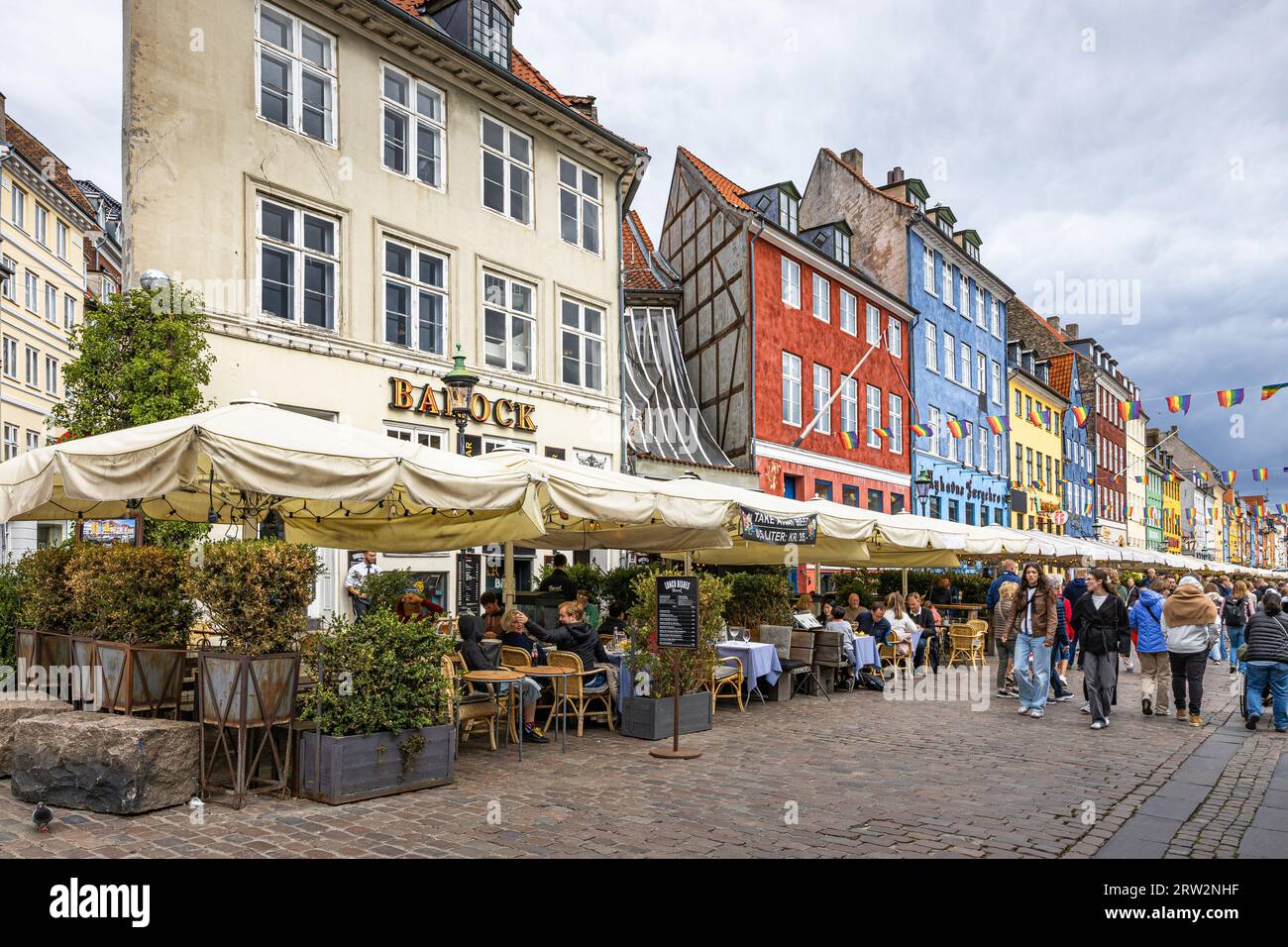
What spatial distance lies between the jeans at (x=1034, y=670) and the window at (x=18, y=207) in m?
40.3

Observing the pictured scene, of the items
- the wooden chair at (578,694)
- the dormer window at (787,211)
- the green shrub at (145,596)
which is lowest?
the wooden chair at (578,694)

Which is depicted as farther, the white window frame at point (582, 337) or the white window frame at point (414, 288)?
the white window frame at point (582, 337)

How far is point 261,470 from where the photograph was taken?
6.93 meters

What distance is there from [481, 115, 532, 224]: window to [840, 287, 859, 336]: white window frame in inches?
568

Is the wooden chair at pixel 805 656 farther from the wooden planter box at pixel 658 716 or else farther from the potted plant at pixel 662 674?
the wooden planter box at pixel 658 716

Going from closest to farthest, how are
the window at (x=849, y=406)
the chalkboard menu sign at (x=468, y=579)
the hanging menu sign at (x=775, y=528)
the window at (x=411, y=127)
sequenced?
1. the hanging menu sign at (x=775, y=528)
2. the window at (x=411, y=127)
3. the chalkboard menu sign at (x=468, y=579)
4. the window at (x=849, y=406)

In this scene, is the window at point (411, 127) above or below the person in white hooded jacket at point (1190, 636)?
above

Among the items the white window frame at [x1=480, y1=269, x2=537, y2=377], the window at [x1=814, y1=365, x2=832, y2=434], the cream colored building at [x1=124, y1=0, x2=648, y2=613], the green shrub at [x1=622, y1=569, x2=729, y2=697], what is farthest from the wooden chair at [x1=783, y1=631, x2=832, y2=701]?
the window at [x1=814, y1=365, x2=832, y2=434]

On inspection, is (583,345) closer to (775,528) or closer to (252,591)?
(775,528)

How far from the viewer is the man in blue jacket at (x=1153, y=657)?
12.4 metres

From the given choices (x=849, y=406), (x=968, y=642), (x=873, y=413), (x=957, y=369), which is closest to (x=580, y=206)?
(x=968, y=642)

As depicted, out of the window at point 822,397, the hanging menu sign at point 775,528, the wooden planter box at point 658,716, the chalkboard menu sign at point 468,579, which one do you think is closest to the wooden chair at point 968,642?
the hanging menu sign at point 775,528

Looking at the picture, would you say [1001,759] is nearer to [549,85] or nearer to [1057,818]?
[1057,818]
